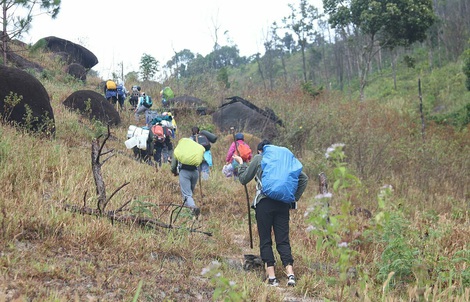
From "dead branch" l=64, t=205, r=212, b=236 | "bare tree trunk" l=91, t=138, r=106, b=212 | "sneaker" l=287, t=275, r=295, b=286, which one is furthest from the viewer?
"bare tree trunk" l=91, t=138, r=106, b=212

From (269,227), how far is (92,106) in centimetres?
1142

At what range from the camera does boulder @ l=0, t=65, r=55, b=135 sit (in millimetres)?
9914

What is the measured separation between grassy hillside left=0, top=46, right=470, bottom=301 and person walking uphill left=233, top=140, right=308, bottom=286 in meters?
0.28

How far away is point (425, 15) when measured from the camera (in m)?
24.8

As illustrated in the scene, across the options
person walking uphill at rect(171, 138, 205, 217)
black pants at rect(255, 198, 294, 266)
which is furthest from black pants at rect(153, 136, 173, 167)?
black pants at rect(255, 198, 294, 266)

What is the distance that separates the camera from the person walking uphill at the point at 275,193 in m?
5.50

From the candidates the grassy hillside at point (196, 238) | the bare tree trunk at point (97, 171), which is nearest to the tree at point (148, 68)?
the grassy hillside at point (196, 238)

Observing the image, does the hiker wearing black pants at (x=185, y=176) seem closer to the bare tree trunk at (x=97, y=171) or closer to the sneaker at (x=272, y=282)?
the bare tree trunk at (x=97, y=171)

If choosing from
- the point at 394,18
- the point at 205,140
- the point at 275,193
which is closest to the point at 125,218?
the point at 275,193

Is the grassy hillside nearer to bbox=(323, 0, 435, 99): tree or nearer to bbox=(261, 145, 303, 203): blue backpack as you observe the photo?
bbox=(261, 145, 303, 203): blue backpack

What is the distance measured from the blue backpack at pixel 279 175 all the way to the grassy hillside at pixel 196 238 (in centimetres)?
94

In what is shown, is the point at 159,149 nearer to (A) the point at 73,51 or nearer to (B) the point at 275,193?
(B) the point at 275,193

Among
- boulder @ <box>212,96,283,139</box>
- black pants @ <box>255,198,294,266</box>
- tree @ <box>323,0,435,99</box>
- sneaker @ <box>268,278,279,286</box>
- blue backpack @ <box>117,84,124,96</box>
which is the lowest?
sneaker @ <box>268,278,279,286</box>

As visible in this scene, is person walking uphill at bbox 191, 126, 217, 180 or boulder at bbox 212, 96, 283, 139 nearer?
person walking uphill at bbox 191, 126, 217, 180
